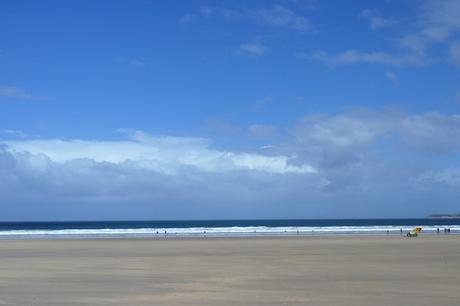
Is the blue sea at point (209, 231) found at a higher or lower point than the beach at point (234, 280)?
higher

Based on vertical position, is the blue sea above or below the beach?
above

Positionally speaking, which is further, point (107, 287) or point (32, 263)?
point (32, 263)

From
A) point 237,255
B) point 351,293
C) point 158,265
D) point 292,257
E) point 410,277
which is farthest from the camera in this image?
point 237,255

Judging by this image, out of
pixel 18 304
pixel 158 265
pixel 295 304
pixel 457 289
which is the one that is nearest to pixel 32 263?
pixel 158 265

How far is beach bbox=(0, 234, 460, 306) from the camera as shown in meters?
13.3

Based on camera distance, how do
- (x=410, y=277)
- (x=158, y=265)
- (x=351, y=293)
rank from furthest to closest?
(x=158, y=265)
(x=410, y=277)
(x=351, y=293)

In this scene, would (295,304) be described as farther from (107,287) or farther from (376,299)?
(107,287)

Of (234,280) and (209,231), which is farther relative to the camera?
(209,231)

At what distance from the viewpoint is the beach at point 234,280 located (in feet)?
43.5

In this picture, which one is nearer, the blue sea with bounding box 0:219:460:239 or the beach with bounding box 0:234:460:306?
the beach with bounding box 0:234:460:306

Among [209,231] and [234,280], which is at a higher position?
[209,231]

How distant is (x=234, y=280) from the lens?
55.1 ft

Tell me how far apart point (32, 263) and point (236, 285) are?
429 inches

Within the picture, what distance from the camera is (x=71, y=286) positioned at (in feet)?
50.9
